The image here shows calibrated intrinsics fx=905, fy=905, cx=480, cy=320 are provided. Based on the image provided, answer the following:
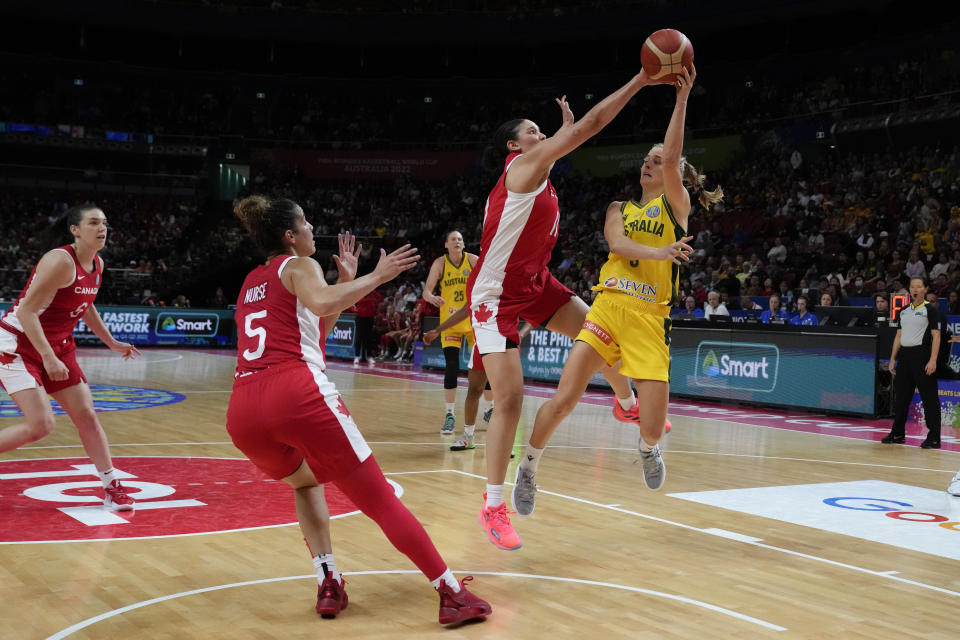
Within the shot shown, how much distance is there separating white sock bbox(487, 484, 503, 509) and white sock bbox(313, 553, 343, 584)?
1.06m

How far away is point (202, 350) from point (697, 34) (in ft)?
58.5

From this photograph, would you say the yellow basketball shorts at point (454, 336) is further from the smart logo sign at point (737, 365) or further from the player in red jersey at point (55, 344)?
the smart logo sign at point (737, 365)

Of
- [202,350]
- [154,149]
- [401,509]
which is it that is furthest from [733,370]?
[154,149]

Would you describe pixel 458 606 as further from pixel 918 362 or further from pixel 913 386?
pixel 913 386

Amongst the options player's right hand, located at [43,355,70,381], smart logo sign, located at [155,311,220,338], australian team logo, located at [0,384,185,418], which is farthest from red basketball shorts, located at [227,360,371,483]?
smart logo sign, located at [155,311,220,338]

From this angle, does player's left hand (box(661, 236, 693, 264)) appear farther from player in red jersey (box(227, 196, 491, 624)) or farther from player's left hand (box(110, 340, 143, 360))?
player's left hand (box(110, 340, 143, 360))

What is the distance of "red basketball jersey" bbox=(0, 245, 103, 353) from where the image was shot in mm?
5477

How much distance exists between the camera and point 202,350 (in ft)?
78.0

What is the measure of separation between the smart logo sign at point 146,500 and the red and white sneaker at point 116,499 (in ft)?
0.17

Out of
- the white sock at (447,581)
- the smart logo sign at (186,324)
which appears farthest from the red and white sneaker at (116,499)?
the smart logo sign at (186,324)

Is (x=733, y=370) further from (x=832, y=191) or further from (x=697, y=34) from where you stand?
(x=697, y=34)

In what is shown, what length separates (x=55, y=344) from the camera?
556cm

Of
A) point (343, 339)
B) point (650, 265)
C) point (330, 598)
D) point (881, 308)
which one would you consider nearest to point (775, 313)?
point (881, 308)

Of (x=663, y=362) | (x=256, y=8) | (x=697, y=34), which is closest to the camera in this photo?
(x=663, y=362)
